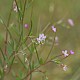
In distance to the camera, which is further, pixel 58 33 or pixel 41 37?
pixel 58 33

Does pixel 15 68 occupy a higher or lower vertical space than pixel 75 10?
lower

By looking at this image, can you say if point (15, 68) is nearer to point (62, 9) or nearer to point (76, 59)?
point (76, 59)

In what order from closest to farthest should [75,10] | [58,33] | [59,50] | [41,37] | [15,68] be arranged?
[41,37], [15,68], [59,50], [58,33], [75,10]

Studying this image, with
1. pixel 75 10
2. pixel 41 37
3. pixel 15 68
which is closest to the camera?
pixel 41 37

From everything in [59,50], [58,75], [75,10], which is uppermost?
[75,10]

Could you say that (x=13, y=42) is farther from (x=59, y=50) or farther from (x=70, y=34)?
(x=70, y=34)

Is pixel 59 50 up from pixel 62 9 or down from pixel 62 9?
down

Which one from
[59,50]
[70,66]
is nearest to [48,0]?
[59,50]

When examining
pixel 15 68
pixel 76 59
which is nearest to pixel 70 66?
pixel 76 59

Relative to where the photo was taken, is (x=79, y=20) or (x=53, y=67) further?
(x=79, y=20)
